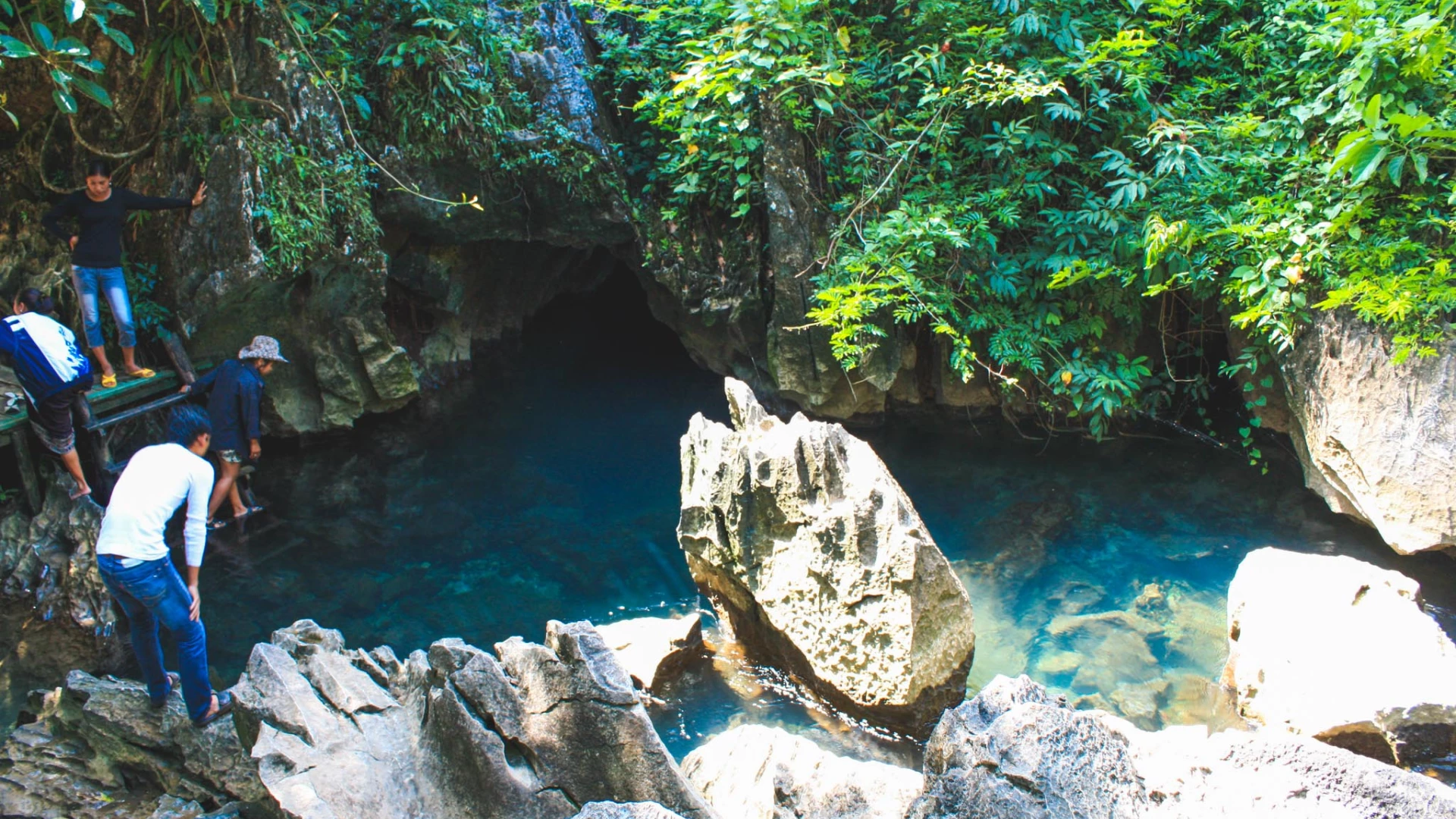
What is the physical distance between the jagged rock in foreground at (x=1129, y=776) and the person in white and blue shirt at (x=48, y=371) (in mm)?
6029

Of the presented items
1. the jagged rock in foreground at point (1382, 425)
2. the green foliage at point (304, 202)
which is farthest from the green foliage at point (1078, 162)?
the green foliage at point (304, 202)

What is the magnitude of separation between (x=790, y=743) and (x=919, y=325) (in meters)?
5.29

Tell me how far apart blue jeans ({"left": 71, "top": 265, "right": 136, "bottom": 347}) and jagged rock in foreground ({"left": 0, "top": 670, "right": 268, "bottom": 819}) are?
2.98 m

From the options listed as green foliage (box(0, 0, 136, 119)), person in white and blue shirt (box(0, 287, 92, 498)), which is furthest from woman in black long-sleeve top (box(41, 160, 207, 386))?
green foliage (box(0, 0, 136, 119))

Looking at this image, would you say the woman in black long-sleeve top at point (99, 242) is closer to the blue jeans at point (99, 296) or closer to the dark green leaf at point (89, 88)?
the blue jeans at point (99, 296)

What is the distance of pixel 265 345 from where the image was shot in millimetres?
6715

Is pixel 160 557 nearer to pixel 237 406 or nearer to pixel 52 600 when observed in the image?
pixel 52 600

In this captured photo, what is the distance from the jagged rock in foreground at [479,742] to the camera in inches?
125

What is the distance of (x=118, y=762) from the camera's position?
14.3ft

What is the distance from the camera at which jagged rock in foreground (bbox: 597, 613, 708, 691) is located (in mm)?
5332

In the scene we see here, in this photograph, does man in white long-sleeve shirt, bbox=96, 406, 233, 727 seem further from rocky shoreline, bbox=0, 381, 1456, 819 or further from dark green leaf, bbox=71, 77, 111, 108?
dark green leaf, bbox=71, 77, 111, 108

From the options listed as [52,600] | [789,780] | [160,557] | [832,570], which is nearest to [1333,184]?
[832,570]

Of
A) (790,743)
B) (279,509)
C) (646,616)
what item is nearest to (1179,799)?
(790,743)

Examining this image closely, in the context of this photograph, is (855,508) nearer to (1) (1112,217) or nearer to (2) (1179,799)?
(2) (1179,799)
